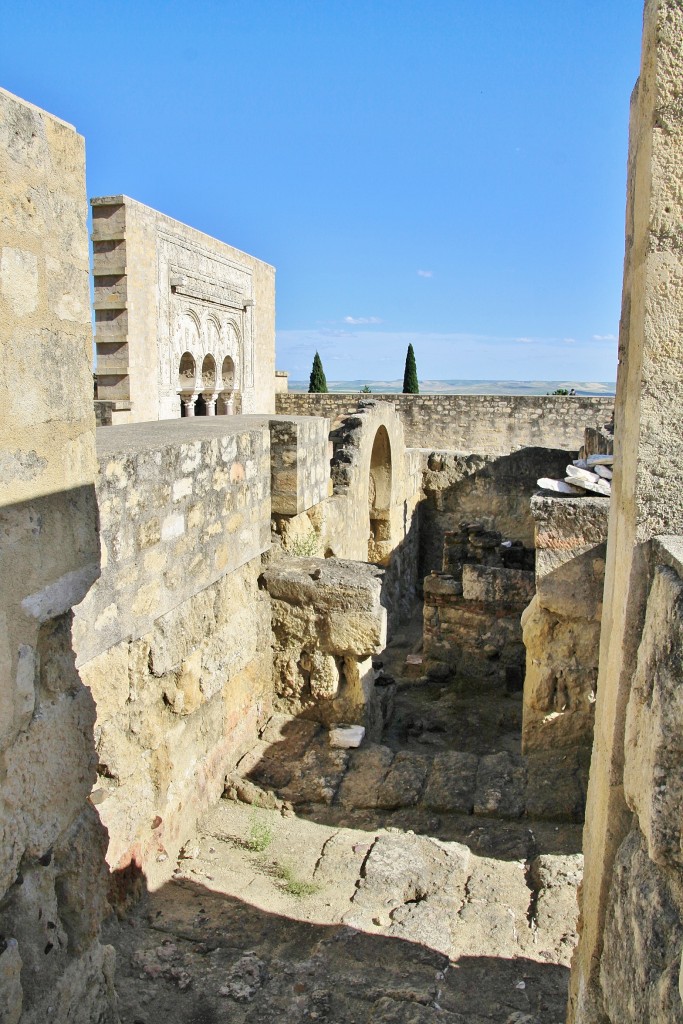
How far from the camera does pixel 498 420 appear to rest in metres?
19.8

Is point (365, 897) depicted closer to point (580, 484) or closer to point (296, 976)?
point (296, 976)

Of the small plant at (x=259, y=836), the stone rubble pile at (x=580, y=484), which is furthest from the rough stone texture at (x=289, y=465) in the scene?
the small plant at (x=259, y=836)

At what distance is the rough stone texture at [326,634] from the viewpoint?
14.0 feet

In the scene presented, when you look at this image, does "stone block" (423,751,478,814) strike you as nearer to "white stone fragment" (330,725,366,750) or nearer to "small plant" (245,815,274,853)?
"white stone fragment" (330,725,366,750)

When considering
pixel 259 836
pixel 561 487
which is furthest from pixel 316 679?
pixel 561 487

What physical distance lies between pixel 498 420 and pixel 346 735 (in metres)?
16.5

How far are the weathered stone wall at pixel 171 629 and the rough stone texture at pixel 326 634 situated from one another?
0.14 m

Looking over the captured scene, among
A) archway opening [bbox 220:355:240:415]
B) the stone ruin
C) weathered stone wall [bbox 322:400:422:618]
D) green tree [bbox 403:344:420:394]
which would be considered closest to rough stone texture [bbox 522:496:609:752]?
the stone ruin

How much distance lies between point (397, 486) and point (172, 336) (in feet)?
22.5

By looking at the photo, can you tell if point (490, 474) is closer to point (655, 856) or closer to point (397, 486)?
point (397, 486)

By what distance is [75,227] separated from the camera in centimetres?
→ 171

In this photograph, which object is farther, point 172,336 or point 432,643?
point 172,336

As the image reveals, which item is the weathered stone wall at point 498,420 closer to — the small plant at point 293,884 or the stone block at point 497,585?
the stone block at point 497,585

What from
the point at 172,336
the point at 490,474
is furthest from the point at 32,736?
the point at 172,336
